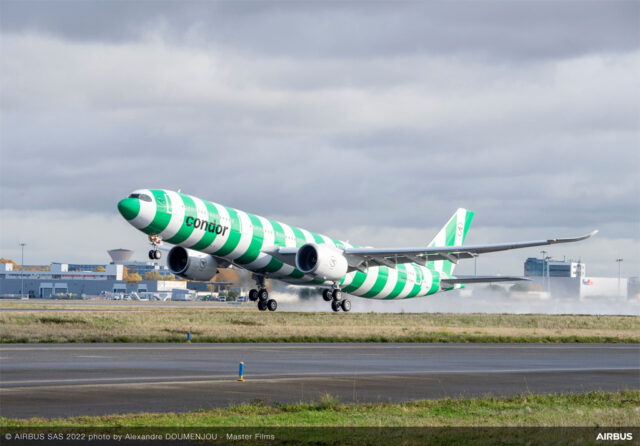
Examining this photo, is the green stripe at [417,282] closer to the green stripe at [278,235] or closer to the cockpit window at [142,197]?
the green stripe at [278,235]

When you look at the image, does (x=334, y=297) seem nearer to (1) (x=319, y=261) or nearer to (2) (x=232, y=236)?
(1) (x=319, y=261)

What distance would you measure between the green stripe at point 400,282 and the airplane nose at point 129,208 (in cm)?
2602

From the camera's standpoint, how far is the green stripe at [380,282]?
6819cm

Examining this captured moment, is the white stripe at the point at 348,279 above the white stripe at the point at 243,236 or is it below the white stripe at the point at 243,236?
below

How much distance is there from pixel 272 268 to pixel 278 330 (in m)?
13.3

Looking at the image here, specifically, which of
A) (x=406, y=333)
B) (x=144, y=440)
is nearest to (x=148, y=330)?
(x=406, y=333)

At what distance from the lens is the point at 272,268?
59.3 metres

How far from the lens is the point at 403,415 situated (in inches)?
655

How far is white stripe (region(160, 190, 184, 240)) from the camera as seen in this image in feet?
168

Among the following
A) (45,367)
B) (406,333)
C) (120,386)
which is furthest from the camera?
(406,333)

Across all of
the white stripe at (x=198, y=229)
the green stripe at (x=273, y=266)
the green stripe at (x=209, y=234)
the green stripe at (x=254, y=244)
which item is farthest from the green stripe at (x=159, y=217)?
the green stripe at (x=273, y=266)

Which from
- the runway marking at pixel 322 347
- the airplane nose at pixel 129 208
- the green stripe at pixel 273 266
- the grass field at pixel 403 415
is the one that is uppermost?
the airplane nose at pixel 129 208

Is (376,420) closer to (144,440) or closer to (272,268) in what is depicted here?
(144,440)

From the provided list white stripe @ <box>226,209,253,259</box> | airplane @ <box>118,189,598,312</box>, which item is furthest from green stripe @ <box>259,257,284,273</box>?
white stripe @ <box>226,209,253,259</box>
